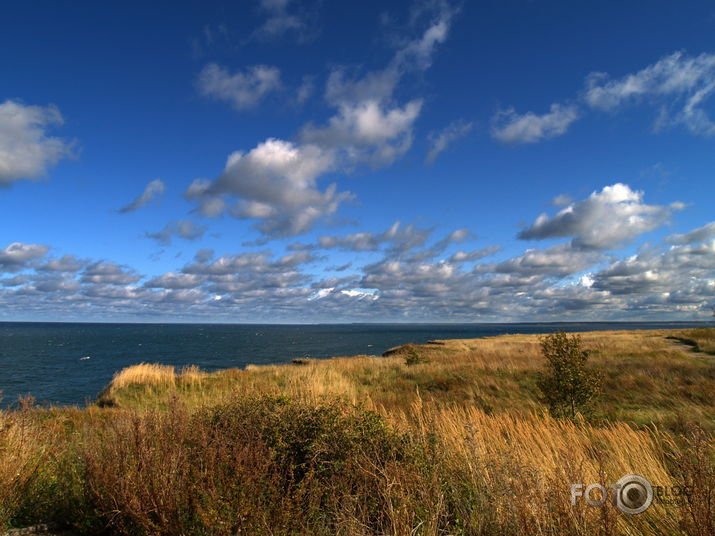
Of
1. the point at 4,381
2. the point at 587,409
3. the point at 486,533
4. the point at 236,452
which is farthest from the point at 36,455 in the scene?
the point at 4,381

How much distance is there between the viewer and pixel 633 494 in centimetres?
438

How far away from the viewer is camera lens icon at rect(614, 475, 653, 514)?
3.89 metres

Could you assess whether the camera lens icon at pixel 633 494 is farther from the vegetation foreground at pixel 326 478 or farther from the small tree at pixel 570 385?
the small tree at pixel 570 385

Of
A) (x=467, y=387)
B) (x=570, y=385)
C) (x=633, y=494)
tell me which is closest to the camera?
(x=633, y=494)

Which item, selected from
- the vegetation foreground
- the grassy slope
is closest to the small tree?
the grassy slope

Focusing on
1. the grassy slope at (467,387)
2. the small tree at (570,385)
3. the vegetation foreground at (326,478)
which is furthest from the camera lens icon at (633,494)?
the small tree at (570,385)

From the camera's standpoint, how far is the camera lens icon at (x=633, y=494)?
389 cm

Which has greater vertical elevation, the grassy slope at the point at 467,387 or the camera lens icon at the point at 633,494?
the camera lens icon at the point at 633,494

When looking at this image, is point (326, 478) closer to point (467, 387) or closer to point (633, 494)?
point (633, 494)

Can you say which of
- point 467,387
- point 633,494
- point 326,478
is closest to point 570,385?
point 467,387

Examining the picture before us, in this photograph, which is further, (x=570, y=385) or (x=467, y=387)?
(x=467, y=387)

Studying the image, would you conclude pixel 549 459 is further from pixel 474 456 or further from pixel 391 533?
pixel 391 533

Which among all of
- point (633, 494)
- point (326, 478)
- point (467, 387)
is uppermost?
point (326, 478)

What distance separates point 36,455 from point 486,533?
6429 millimetres
